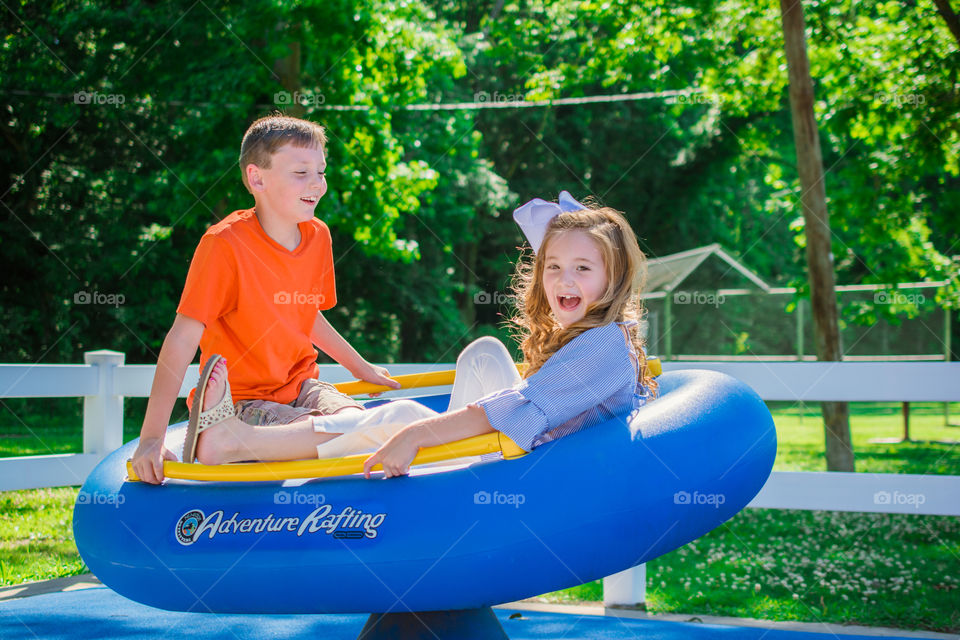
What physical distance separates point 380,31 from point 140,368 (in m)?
5.86

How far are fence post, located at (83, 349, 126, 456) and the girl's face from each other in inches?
113

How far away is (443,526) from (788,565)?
10.3 ft

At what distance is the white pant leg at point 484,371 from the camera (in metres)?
2.49

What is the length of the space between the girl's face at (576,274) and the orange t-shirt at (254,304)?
2.76ft

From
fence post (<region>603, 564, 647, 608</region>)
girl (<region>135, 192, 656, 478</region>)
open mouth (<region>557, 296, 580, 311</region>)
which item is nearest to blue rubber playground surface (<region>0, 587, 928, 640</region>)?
fence post (<region>603, 564, 647, 608</region>)

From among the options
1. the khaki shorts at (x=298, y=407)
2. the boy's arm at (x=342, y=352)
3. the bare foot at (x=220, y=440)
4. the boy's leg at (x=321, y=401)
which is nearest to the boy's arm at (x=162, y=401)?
the bare foot at (x=220, y=440)

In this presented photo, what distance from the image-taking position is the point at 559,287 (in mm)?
2412

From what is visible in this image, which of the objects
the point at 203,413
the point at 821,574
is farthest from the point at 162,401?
the point at 821,574

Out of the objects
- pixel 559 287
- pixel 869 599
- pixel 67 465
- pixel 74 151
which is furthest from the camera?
pixel 74 151

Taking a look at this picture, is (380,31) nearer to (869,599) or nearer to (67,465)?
(67,465)

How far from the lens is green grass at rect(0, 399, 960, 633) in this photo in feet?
12.2

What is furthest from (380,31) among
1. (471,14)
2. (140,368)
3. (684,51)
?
(471,14)

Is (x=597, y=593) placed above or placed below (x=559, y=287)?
below

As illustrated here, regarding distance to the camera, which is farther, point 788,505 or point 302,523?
point 788,505
